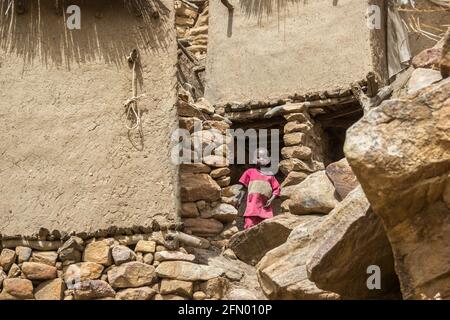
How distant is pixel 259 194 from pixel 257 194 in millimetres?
27

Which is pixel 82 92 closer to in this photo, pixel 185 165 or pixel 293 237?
pixel 185 165

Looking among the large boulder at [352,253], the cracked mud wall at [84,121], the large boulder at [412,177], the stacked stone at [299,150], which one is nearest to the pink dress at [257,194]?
the stacked stone at [299,150]

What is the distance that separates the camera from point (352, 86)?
9.91 metres

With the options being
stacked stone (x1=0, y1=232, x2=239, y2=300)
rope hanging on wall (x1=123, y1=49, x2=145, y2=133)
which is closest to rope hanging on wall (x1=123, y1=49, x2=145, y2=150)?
rope hanging on wall (x1=123, y1=49, x2=145, y2=133)

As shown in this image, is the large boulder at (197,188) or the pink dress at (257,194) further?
the pink dress at (257,194)

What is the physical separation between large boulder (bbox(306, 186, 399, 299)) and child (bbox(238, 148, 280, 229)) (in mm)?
3857

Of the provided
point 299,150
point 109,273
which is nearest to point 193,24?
point 299,150

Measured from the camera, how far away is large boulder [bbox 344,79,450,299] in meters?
3.89

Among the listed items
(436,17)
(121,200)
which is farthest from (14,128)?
(436,17)

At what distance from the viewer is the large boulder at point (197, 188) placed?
314 inches

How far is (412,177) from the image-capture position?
391 centimetres

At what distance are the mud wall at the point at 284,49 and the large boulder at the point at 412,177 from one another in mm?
6237

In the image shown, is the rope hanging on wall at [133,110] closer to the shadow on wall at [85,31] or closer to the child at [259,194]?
the shadow on wall at [85,31]

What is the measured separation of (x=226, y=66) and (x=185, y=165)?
3.15m
